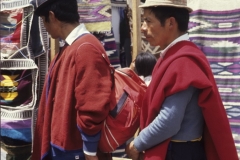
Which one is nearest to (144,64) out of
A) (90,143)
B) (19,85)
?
(19,85)

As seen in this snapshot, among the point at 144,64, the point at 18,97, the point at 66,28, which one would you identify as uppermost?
the point at 66,28

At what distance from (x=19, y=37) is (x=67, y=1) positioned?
3.09 feet

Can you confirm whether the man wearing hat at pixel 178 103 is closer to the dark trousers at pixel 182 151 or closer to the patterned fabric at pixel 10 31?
the dark trousers at pixel 182 151

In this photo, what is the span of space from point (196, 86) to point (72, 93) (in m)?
0.62

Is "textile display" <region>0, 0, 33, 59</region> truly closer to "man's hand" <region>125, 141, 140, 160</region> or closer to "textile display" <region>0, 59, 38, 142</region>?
"textile display" <region>0, 59, 38, 142</region>

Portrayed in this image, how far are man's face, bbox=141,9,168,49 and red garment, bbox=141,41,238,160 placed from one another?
2.7 inches

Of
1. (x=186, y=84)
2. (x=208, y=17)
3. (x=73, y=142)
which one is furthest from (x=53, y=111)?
(x=208, y=17)

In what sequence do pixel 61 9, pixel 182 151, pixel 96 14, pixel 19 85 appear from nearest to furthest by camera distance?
1. pixel 182 151
2. pixel 61 9
3. pixel 19 85
4. pixel 96 14

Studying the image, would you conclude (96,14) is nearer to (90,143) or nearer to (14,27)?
(14,27)

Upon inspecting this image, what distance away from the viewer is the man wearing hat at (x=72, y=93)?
168 cm

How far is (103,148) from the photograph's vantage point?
5.95 feet

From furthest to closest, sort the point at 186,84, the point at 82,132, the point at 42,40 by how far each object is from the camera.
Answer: the point at 42,40 < the point at 82,132 < the point at 186,84

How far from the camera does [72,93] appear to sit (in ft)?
5.70

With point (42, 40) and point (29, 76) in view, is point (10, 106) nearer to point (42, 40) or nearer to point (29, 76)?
point (29, 76)
